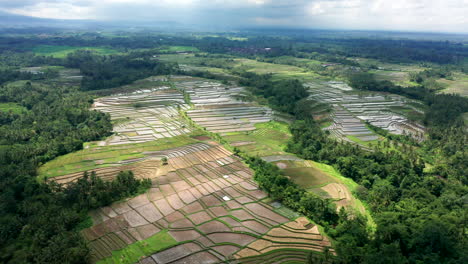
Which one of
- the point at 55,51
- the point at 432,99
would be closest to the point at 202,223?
the point at 432,99

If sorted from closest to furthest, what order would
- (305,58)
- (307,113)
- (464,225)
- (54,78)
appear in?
(464,225) < (307,113) < (54,78) < (305,58)

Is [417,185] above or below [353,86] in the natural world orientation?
below

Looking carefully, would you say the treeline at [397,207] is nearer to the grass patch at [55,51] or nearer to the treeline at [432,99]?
the treeline at [432,99]

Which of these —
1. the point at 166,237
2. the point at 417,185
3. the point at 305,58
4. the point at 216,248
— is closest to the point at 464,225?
the point at 417,185

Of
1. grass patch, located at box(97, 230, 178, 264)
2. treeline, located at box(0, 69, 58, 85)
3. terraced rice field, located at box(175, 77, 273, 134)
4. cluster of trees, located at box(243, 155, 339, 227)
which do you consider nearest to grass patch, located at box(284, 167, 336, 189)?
cluster of trees, located at box(243, 155, 339, 227)

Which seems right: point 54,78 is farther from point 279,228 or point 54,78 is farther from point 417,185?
point 417,185

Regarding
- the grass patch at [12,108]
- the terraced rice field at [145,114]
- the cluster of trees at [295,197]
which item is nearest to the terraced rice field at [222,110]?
the terraced rice field at [145,114]

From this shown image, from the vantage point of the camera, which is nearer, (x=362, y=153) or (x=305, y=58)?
(x=362, y=153)
